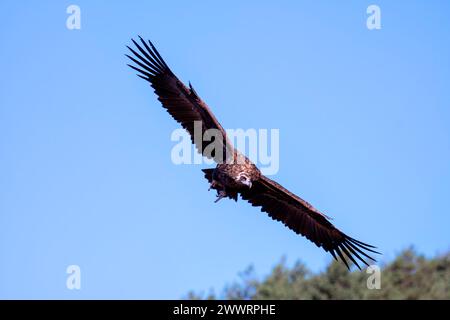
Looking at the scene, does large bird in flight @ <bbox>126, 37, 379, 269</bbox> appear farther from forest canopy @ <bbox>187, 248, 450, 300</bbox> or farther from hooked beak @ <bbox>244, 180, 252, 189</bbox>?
forest canopy @ <bbox>187, 248, 450, 300</bbox>

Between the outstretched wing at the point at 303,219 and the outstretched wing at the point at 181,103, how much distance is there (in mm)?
1279

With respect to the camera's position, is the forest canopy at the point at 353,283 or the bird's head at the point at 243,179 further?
the forest canopy at the point at 353,283

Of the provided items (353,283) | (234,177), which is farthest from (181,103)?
(353,283)

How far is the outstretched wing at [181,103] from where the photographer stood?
56.3 feet

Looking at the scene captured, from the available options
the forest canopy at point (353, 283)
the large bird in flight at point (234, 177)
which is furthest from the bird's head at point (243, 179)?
the forest canopy at point (353, 283)

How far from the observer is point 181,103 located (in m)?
17.7

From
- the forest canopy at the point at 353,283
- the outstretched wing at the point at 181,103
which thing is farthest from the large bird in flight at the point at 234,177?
the forest canopy at the point at 353,283

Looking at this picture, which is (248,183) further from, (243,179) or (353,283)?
(353,283)

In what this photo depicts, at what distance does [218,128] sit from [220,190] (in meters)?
1.16

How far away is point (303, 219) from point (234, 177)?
8.11 ft

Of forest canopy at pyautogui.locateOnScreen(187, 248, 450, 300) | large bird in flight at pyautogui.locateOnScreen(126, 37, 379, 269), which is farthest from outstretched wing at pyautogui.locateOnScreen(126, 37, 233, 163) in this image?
forest canopy at pyautogui.locateOnScreen(187, 248, 450, 300)

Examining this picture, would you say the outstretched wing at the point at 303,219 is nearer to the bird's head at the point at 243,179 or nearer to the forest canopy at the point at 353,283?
the bird's head at the point at 243,179

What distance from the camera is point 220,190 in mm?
16984
